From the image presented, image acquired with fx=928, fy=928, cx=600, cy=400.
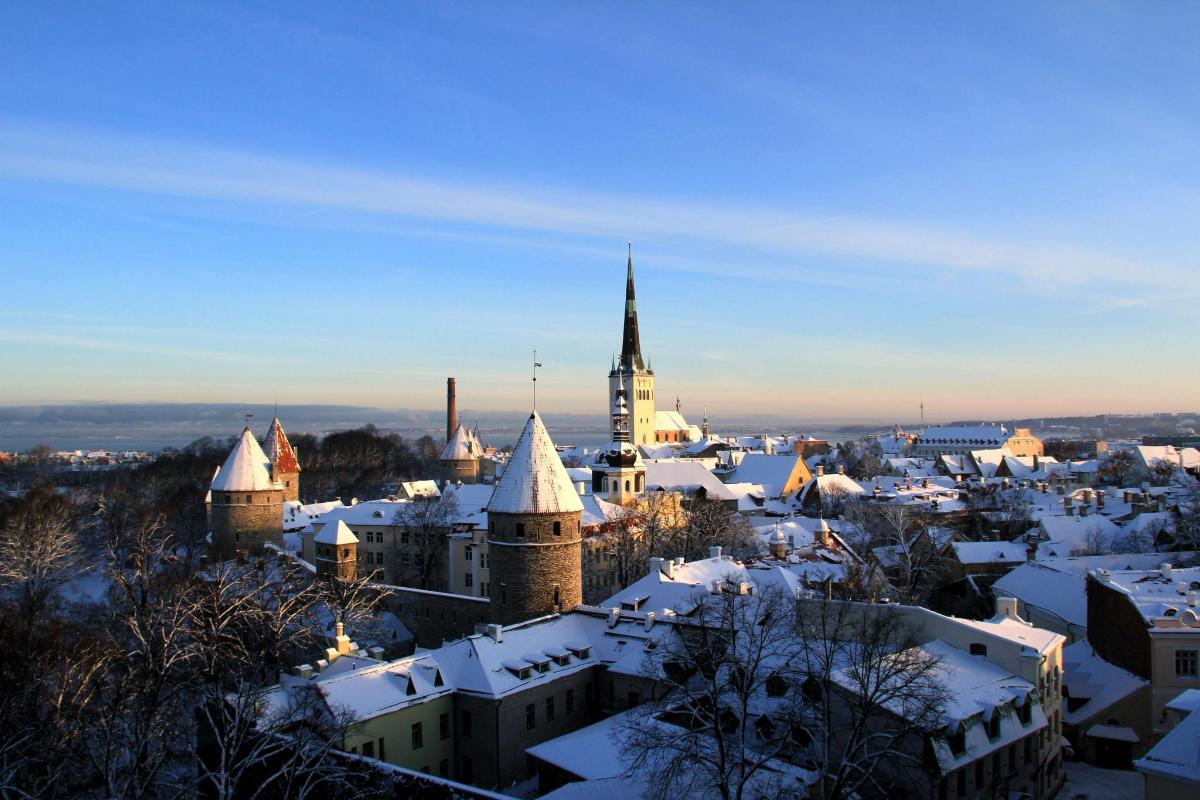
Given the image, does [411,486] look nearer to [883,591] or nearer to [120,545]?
[120,545]

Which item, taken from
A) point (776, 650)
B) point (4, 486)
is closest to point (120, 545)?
point (776, 650)

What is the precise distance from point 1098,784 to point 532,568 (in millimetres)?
18096

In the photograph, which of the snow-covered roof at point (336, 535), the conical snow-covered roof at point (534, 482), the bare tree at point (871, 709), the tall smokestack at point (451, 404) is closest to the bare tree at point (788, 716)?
the bare tree at point (871, 709)

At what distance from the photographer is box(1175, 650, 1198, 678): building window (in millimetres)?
28844

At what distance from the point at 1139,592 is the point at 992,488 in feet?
165

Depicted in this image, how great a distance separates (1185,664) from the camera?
28875mm

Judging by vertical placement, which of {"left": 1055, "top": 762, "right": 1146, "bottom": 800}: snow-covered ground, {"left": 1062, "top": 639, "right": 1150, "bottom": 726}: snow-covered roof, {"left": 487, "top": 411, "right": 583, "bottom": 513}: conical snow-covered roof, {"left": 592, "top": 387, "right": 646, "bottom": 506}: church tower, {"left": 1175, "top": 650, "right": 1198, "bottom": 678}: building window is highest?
{"left": 487, "top": 411, "right": 583, "bottom": 513}: conical snow-covered roof

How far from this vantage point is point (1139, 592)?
1227 inches

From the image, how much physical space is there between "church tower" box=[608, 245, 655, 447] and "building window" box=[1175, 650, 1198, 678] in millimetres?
89167

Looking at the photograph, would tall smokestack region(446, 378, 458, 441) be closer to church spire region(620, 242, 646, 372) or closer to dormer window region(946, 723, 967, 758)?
church spire region(620, 242, 646, 372)

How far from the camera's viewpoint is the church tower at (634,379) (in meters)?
117

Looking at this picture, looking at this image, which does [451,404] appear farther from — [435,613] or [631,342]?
[435,613]

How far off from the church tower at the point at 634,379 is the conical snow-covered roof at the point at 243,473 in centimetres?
6995

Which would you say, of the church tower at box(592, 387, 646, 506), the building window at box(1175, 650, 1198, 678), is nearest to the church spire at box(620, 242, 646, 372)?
the church tower at box(592, 387, 646, 506)
